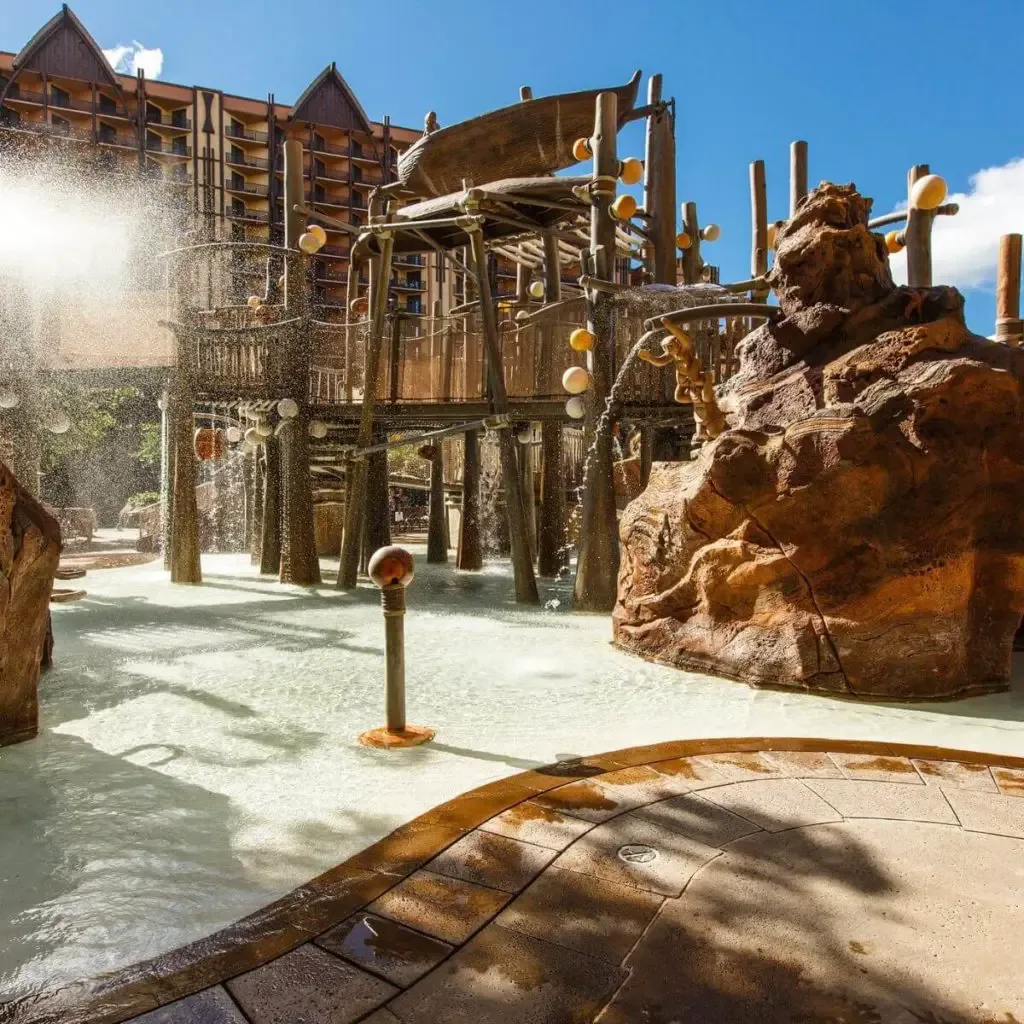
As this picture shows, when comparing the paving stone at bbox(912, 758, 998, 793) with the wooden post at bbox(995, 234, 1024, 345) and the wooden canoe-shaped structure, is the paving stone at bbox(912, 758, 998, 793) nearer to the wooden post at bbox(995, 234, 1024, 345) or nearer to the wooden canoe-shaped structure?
the wooden post at bbox(995, 234, 1024, 345)

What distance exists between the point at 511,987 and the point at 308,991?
507 mm

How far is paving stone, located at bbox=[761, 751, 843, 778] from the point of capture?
3500 millimetres

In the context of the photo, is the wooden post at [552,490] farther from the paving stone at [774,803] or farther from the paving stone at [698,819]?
the paving stone at [698,819]

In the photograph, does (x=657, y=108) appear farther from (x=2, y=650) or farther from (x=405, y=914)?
(x=405, y=914)

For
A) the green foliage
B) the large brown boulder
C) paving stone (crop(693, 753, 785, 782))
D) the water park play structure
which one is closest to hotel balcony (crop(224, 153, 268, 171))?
the green foliage

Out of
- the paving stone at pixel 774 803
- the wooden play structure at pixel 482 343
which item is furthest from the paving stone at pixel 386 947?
the wooden play structure at pixel 482 343

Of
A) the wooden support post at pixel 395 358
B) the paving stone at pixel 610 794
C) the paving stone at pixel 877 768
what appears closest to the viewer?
the paving stone at pixel 610 794

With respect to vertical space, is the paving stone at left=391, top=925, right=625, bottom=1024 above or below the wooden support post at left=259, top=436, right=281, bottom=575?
below

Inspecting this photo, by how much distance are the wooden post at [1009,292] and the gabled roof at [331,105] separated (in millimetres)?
35985

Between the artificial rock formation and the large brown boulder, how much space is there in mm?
4249

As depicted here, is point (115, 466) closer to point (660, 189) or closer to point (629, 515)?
point (660, 189)

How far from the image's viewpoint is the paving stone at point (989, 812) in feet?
9.54

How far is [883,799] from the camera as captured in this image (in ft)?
10.5

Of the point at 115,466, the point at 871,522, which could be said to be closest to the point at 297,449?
the point at 871,522
